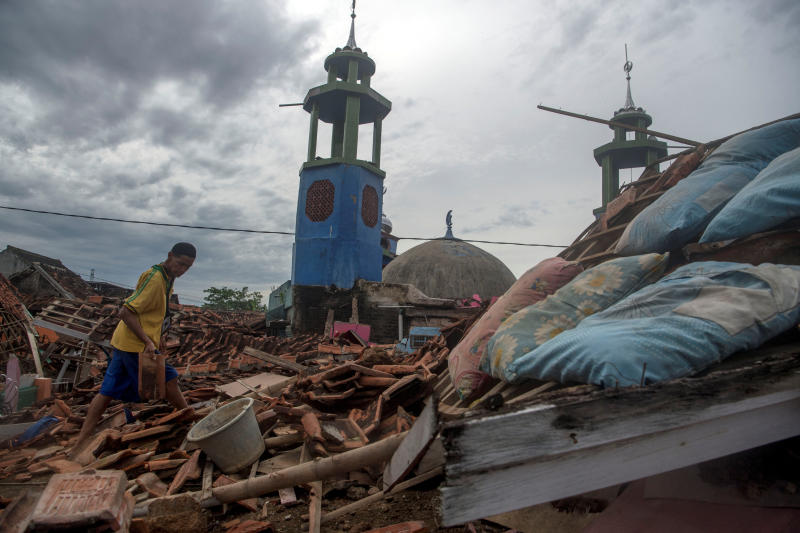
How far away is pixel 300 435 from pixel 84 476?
172cm

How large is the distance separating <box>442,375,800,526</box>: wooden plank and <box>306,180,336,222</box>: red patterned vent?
13577 mm

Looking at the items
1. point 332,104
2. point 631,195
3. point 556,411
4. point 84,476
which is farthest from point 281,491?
point 332,104

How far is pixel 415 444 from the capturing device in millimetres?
1639

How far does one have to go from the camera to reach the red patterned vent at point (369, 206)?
14711mm

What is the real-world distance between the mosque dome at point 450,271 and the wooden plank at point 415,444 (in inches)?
686

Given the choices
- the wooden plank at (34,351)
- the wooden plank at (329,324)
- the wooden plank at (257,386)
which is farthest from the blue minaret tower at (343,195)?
the wooden plank at (257,386)

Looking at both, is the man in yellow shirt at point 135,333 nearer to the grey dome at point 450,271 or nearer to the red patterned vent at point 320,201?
the red patterned vent at point 320,201

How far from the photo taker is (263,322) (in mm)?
14602

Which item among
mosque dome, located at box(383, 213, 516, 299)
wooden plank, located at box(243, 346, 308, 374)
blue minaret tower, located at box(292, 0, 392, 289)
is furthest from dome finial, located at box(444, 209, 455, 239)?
wooden plank, located at box(243, 346, 308, 374)

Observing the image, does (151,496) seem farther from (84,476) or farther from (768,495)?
(768,495)

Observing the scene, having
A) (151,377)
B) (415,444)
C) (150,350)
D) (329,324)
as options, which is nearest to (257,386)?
(151,377)

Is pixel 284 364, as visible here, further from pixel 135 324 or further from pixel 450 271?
pixel 450 271

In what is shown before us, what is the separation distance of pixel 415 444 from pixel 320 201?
1342cm

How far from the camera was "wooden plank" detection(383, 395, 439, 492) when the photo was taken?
134 cm
